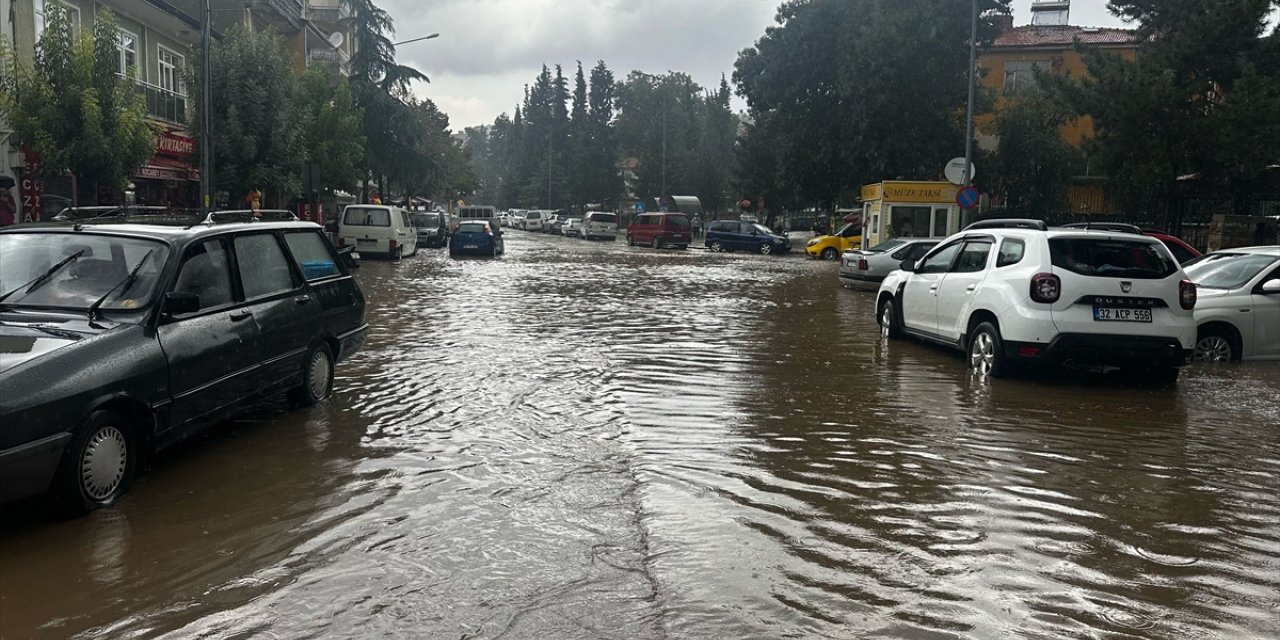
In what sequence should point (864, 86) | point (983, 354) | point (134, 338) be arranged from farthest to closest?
point (864, 86)
point (983, 354)
point (134, 338)

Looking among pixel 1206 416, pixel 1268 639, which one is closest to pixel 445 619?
pixel 1268 639

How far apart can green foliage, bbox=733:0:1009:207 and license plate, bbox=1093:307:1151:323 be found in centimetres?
3222

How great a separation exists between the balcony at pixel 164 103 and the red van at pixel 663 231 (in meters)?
25.3

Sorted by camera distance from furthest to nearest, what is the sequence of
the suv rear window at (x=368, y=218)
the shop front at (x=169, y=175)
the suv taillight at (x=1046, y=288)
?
the suv rear window at (x=368, y=218)
the shop front at (x=169, y=175)
the suv taillight at (x=1046, y=288)

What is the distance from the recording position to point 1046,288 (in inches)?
374

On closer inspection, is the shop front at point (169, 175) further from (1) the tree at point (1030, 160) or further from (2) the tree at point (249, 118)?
(1) the tree at point (1030, 160)

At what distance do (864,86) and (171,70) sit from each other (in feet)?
82.8

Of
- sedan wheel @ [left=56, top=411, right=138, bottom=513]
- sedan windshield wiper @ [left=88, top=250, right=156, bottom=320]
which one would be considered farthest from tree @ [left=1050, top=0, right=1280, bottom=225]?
sedan wheel @ [left=56, top=411, right=138, bottom=513]

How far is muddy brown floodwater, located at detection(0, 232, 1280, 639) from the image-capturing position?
4.16 m

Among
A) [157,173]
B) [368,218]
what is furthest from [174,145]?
[368,218]

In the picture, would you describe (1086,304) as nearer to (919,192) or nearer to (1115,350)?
(1115,350)

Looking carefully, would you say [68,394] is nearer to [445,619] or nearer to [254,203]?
[445,619]

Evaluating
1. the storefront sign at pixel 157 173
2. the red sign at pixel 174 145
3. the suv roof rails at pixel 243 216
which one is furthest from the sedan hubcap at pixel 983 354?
the red sign at pixel 174 145

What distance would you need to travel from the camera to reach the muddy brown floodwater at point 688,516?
4156 millimetres
